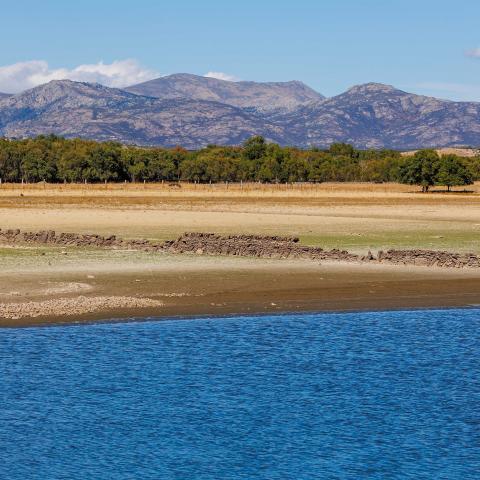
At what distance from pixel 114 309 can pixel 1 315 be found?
136 inches

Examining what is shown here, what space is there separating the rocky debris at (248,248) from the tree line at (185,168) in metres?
102

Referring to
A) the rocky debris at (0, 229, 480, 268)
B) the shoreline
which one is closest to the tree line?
the rocky debris at (0, 229, 480, 268)

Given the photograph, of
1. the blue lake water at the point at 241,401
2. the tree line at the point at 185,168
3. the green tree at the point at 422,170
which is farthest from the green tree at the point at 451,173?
the blue lake water at the point at 241,401

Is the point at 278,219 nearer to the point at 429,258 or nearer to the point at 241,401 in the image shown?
the point at 429,258

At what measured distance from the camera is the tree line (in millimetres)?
153000

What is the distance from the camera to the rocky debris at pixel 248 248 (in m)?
43.6

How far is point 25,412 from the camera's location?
20391mm

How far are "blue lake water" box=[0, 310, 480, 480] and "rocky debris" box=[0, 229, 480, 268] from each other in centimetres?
1349

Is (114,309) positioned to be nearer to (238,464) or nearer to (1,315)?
(1,315)

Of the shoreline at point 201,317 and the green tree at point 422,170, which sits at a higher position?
the green tree at point 422,170

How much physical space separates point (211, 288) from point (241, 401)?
1481cm

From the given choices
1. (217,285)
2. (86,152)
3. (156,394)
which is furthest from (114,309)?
(86,152)

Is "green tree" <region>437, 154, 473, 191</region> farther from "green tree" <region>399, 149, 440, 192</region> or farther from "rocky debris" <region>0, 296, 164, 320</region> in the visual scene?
"rocky debris" <region>0, 296, 164, 320</region>

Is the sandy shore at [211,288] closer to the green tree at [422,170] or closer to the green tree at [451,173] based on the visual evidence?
the green tree at [451,173]
